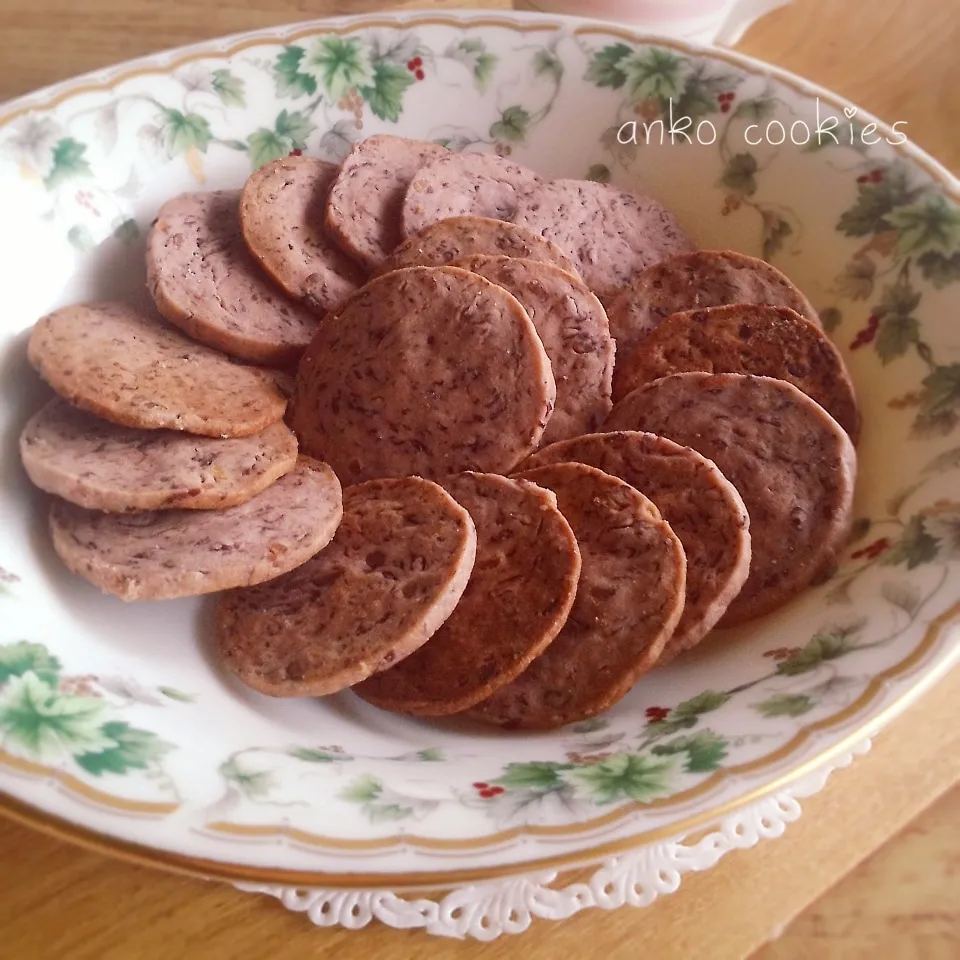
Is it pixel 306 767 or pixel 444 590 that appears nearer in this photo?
pixel 306 767

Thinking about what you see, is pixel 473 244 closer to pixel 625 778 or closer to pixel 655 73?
pixel 655 73

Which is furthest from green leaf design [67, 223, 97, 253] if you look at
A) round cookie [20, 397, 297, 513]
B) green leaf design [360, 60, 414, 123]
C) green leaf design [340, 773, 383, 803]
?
green leaf design [340, 773, 383, 803]

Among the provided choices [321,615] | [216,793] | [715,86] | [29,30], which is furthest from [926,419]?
[29,30]

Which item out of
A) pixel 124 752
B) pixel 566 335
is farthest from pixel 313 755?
pixel 566 335

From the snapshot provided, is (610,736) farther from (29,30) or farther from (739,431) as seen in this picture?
(29,30)

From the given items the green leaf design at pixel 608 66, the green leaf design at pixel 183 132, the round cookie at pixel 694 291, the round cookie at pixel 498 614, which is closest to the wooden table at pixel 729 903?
the round cookie at pixel 498 614

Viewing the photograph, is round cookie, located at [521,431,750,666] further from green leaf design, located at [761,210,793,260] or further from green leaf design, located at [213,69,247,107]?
green leaf design, located at [213,69,247,107]
